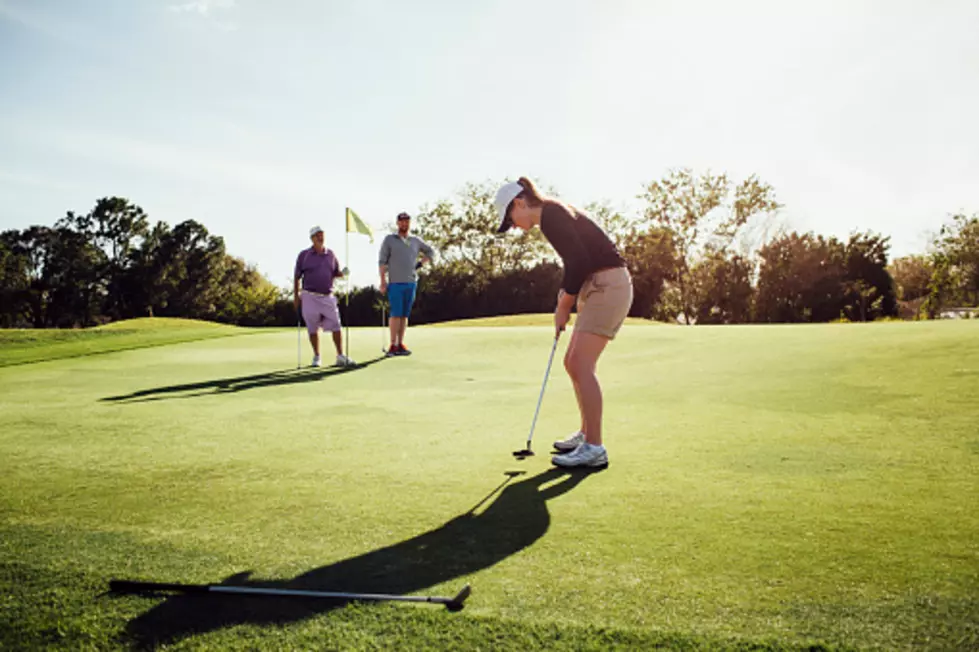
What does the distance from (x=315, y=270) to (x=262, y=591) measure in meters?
9.46

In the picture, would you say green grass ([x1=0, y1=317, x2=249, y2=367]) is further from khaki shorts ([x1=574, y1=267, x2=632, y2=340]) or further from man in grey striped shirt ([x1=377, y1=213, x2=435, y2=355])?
khaki shorts ([x1=574, y1=267, x2=632, y2=340])

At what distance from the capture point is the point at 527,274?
129ft

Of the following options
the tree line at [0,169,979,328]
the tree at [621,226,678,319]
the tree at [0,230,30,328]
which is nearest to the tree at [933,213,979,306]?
the tree line at [0,169,979,328]

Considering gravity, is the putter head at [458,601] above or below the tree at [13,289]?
below

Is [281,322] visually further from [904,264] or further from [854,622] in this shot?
[904,264]

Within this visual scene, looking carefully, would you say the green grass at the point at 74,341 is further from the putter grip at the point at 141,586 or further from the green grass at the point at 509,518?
the putter grip at the point at 141,586

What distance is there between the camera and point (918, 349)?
8180mm

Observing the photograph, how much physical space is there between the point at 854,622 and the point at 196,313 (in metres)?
65.2

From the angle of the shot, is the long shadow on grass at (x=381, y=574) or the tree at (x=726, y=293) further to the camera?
the tree at (x=726, y=293)

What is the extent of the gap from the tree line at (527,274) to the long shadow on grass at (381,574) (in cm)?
2488

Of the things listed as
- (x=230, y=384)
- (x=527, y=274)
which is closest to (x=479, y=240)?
(x=527, y=274)

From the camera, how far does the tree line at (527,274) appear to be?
34875 mm

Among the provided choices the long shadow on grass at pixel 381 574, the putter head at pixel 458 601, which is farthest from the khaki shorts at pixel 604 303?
the putter head at pixel 458 601

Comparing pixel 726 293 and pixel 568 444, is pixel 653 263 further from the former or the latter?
pixel 568 444
